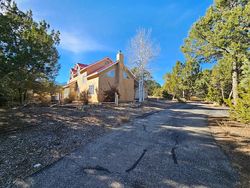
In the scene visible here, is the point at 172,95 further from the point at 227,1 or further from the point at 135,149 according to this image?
the point at 135,149

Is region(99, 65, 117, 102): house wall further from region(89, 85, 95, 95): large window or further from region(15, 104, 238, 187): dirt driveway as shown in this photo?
region(15, 104, 238, 187): dirt driveway

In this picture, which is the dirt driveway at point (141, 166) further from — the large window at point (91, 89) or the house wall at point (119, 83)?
the large window at point (91, 89)

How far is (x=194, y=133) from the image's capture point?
7.24 metres

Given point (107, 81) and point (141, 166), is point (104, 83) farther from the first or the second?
point (141, 166)

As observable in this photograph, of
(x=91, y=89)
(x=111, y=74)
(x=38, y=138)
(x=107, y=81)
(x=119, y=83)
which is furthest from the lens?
(x=91, y=89)

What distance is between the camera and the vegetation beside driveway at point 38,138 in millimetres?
4086

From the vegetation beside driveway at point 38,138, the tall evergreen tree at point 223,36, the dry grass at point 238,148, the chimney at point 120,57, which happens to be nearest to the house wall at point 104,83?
the chimney at point 120,57

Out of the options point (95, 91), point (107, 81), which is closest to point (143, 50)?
point (107, 81)

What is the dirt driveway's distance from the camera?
3.39 meters

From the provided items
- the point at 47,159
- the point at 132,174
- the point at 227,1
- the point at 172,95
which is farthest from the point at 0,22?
the point at 172,95

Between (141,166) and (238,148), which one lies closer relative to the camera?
(141,166)

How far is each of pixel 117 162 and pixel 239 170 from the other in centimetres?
322

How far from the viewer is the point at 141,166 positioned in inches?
161

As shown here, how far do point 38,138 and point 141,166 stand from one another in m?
4.40
